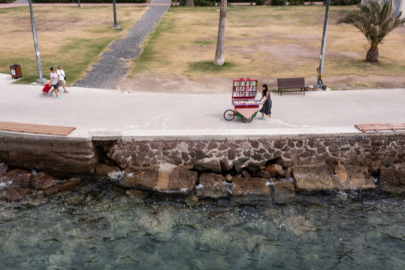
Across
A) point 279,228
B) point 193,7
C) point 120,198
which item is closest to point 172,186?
point 120,198

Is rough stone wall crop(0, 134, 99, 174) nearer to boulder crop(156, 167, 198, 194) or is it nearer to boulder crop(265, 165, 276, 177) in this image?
boulder crop(156, 167, 198, 194)

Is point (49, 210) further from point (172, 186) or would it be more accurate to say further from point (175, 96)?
point (175, 96)

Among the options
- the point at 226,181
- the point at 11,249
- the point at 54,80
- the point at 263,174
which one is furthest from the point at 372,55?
the point at 11,249

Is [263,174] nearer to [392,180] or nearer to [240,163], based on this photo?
[240,163]

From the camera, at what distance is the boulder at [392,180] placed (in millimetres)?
12773

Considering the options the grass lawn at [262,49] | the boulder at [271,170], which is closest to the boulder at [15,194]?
the boulder at [271,170]

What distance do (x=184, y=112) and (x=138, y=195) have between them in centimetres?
415

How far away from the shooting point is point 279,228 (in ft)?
35.9

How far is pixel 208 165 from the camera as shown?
42.9 ft

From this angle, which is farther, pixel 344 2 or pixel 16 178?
pixel 344 2

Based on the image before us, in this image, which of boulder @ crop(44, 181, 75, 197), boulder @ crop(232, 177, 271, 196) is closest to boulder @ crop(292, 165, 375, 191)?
boulder @ crop(232, 177, 271, 196)

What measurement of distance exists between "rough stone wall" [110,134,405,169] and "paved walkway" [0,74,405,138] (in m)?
0.34

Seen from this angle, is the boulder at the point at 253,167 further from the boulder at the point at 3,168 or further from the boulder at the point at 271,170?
the boulder at the point at 3,168

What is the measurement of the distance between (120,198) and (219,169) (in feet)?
11.5
